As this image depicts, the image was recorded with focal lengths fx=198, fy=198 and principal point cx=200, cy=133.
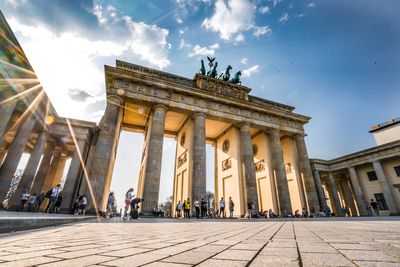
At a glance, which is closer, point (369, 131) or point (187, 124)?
point (187, 124)

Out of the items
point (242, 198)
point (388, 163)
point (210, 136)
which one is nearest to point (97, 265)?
point (242, 198)

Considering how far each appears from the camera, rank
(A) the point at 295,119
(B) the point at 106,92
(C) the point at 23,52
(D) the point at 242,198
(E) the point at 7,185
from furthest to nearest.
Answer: (A) the point at 295,119 → (D) the point at 242,198 → (B) the point at 106,92 → (E) the point at 7,185 → (C) the point at 23,52

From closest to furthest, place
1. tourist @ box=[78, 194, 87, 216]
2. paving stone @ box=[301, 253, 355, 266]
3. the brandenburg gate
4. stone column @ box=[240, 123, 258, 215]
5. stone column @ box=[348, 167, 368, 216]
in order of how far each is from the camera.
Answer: paving stone @ box=[301, 253, 355, 266]
tourist @ box=[78, 194, 87, 216]
the brandenburg gate
stone column @ box=[240, 123, 258, 215]
stone column @ box=[348, 167, 368, 216]

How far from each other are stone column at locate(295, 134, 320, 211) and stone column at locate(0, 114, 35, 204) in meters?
25.3

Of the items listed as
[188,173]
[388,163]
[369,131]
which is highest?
[369,131]

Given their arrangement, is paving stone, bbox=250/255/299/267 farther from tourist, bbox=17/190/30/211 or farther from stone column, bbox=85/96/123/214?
tourist, bbox=17/190/30/211

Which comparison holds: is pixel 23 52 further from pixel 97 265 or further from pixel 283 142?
pixel 283 142

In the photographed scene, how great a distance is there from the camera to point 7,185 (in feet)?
44.8

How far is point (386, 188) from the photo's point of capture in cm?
2373

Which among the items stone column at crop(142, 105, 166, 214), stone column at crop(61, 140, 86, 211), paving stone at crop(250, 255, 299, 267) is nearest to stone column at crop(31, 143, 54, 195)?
stone column at crop(61, 140, 86, 211)

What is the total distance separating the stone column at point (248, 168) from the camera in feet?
58.1

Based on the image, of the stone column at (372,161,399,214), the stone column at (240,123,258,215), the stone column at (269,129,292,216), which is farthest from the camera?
the stone column at (372,161,399,214)

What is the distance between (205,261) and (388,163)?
33.9 metres

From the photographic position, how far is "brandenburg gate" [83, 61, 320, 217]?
15.6 metres
